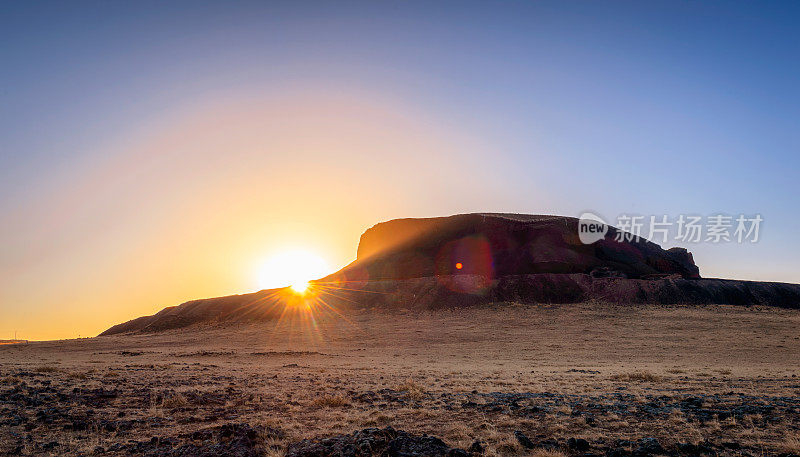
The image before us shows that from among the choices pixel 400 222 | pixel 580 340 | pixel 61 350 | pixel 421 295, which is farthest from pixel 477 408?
pixel 400 222

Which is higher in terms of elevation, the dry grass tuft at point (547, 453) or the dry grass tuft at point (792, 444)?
the dry grass tuft at point (547, 453)

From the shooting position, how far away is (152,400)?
599 inches

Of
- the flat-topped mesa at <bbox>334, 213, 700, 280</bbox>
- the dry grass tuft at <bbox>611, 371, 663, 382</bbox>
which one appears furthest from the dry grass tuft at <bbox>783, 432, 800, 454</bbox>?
the flat-topped mesa at <bbox>334, 213, 700, 280</bbox>

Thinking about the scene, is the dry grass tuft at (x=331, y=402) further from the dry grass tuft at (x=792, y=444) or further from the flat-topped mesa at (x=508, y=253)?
the flat-topped mesa at (x=508, y=253)

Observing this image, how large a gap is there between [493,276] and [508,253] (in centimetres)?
910

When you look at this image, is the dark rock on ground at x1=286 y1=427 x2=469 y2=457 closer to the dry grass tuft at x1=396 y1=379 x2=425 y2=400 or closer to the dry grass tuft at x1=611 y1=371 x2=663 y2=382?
the dry grass tuft at x1=396 y1=379 x2=425 y2=400

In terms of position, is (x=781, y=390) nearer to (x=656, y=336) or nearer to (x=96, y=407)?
(x=96, y=407)

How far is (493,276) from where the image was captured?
286 feet

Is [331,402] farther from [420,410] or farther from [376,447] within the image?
[376,447]

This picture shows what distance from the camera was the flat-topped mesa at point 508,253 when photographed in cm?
8900

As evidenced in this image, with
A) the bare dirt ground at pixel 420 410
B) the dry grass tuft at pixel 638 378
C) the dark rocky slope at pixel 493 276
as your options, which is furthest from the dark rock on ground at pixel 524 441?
the dark rocky slope at pixel 493 276

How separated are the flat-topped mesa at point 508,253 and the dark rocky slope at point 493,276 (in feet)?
0.64

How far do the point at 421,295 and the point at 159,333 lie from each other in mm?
36229

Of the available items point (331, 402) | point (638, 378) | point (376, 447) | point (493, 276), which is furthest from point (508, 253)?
point (376, 447)
